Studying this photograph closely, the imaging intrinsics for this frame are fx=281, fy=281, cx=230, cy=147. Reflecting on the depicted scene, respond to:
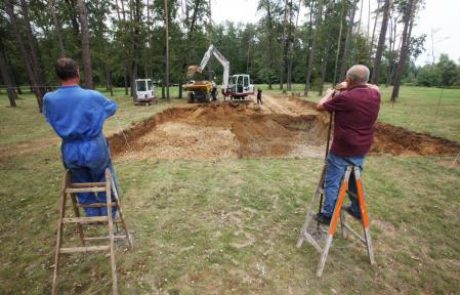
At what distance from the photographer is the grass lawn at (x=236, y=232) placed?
2.87m

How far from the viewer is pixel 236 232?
3717 millimetres

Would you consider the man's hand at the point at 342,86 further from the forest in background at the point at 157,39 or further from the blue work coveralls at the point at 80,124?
the forest in background at the point at 157,39

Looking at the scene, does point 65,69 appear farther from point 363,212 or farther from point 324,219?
point 363,212

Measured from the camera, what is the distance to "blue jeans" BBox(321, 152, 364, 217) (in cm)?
297

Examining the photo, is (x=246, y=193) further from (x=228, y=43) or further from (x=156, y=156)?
(x=228, y=43)

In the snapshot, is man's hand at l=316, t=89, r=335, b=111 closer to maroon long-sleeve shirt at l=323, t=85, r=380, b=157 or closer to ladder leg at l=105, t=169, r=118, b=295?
maroon long-sleeve shirt at l=323, t=85, r=380, b=157

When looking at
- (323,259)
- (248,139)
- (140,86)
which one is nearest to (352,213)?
(323,259)

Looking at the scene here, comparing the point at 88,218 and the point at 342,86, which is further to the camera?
the point at 342,86

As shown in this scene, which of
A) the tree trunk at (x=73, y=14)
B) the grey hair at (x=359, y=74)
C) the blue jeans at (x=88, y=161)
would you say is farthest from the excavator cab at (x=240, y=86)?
the blue jeans at (x=88, y=161)

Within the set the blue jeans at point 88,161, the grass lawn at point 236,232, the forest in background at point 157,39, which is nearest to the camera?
the blue jeans at point 88,161

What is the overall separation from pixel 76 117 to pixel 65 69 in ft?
1.44

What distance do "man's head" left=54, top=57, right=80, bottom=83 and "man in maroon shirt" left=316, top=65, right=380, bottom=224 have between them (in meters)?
2.41

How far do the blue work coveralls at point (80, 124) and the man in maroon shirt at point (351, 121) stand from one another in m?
2.22

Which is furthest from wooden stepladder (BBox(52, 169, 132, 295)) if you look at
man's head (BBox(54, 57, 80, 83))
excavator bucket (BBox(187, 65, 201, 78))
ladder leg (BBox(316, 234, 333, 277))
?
excavator bucket (BBox(187, 65, 201, 78))
